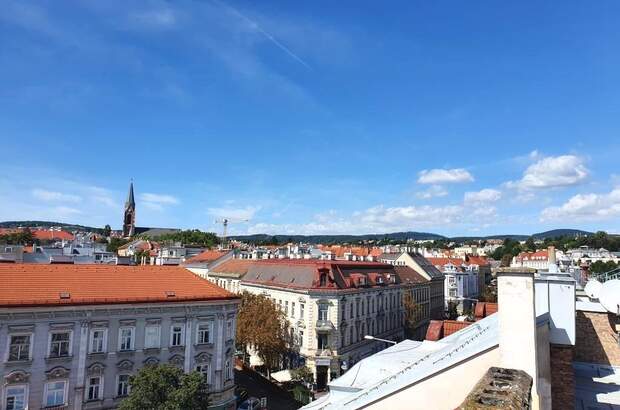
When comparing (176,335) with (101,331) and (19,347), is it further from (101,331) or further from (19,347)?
(19,347)

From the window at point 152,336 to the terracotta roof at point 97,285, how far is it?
1714mm

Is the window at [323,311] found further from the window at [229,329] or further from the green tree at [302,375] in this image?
the window at [229,329]

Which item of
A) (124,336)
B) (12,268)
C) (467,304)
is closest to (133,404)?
(124,336)

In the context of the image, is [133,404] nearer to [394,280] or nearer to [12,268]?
[12,268]

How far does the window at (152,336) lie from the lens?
86.9 feet

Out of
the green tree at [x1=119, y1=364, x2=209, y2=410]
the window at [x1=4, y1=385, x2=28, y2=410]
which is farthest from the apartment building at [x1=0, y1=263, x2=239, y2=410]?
the green tree at [x1=119, y1=364, x2=209, y2=410]

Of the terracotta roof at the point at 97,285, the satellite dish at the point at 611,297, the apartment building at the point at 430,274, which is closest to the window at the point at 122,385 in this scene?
the terracotta roof at the point at 97,285

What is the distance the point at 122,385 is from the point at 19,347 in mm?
5908

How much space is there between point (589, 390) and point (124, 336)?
2410cm

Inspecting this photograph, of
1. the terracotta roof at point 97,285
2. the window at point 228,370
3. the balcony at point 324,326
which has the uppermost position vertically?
the terracotta roof at point 97,285

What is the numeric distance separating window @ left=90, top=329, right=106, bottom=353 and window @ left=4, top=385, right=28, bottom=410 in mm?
3601

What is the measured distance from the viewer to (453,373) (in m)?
6.68

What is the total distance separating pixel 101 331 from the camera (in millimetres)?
25125

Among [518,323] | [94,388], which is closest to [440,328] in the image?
[518,323]
